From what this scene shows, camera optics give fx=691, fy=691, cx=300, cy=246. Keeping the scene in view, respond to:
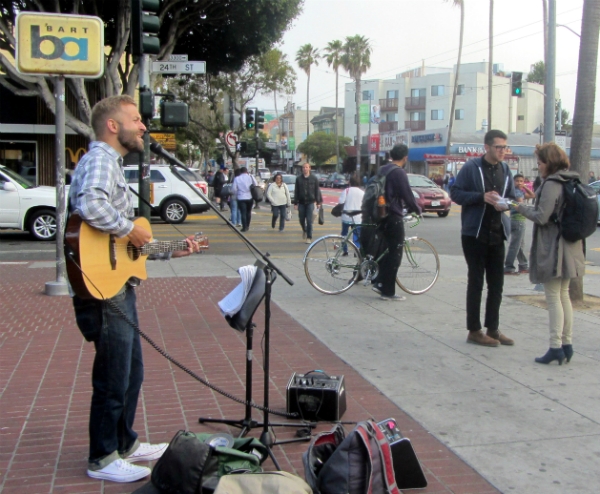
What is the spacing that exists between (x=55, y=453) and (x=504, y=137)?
460cm

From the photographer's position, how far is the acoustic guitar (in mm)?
3344

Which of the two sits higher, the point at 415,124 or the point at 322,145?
the point at 415,124

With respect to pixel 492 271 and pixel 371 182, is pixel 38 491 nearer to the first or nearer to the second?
pixel 492 271

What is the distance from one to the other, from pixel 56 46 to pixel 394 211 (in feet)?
14.7

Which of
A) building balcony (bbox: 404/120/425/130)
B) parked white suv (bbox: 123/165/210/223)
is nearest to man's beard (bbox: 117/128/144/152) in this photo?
parked white suv (bbox: 123/165/210/223)

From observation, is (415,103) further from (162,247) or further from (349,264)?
(162,247)

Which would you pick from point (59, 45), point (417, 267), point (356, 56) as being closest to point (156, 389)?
point (417, 267)

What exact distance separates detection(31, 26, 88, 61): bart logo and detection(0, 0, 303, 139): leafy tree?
1032 cm

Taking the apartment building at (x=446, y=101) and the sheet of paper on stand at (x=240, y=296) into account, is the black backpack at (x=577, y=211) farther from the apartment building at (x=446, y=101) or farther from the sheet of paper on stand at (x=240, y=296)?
the apartment building at (x=446, y=101)

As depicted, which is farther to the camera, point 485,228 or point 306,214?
point 306,214

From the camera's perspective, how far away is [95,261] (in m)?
3.42

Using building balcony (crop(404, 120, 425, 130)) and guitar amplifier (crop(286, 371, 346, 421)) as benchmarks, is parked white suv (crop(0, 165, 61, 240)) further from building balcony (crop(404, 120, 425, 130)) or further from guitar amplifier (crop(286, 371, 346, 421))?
building balcony (crop(404, 120, 425, 130))

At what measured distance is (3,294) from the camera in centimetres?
902

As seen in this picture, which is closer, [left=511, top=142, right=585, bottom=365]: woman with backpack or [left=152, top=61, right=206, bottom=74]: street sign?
[left=511, top=142, right=585, bottom=365]: woman with backpack
